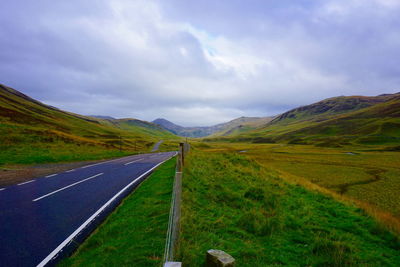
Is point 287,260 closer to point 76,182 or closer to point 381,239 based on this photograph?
point 381,239

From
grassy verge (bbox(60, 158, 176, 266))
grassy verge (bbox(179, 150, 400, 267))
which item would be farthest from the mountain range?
grassy verge (bbox(179, 150, 400, 267))

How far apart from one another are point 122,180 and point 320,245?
12512 millimetres

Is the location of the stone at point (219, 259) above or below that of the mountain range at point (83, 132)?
below

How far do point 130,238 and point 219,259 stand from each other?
3326 millimetres

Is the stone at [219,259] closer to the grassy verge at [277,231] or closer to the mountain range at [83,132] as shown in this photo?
the grassy verge at [277,231]

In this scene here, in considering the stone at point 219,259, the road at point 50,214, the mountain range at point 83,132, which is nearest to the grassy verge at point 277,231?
the stone at point 219,259

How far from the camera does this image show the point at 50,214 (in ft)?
27.0

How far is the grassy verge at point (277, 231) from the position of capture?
587cm

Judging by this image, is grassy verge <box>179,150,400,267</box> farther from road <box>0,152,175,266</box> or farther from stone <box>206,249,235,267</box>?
road <box>0,152,175,266</box>

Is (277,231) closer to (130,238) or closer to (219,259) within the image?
(219,259)

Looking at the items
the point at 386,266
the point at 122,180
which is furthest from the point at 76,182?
the point at 386,266

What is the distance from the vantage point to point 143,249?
5.57 m

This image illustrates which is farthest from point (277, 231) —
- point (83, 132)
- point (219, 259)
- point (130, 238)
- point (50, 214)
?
point (83, 132)

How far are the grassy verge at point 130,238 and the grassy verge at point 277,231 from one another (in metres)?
0.81
